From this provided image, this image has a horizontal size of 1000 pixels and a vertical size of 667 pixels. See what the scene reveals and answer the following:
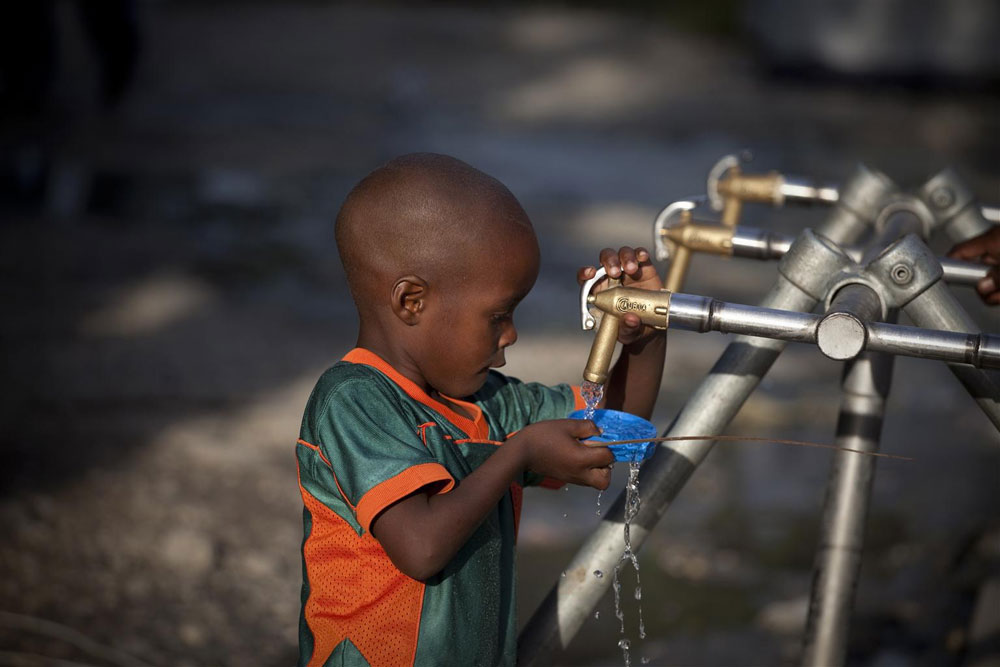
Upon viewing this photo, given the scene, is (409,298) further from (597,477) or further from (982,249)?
(982,249)

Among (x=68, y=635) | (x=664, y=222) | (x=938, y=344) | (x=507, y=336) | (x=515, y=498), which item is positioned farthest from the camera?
(x=68, y=635)

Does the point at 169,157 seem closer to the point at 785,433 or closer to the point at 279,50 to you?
the point at 279,50

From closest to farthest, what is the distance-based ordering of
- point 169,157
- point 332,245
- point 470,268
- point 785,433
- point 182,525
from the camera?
point 470,268, point 182,525, point 785,433, point 332,245, point 169,157

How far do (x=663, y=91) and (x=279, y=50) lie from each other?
13.6ft

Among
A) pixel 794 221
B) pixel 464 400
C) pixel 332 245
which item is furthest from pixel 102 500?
pixel 794 221

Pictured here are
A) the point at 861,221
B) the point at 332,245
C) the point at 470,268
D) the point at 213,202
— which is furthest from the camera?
the point at 213,202

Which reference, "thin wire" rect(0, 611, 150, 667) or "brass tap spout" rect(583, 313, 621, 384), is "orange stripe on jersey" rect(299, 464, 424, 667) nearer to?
"brass tap spout" rect(583, 313, 621, 384)

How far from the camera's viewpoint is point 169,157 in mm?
8078

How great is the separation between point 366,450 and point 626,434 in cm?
33

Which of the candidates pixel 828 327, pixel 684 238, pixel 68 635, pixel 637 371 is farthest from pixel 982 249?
pixel 68 635

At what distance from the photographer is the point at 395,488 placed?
53.9 inches

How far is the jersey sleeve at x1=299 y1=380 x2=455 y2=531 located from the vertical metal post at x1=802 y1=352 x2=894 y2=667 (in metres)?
0.77

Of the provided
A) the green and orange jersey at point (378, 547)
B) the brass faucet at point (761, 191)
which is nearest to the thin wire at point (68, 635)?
the green and orange jersey at point (378, 547)

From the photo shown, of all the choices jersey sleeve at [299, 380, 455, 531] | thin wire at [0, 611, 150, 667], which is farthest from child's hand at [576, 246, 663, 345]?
thin wire at [0, 611, 150, 667]
